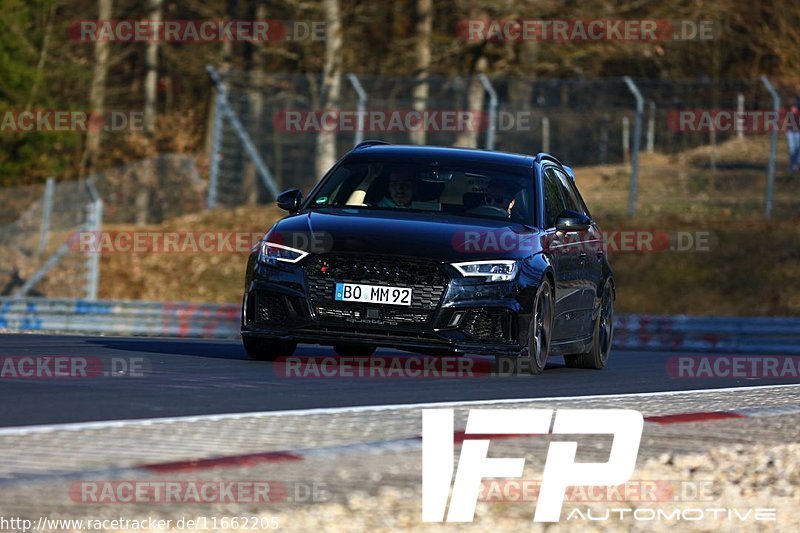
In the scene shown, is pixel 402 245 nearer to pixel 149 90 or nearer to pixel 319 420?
pixel 319 420

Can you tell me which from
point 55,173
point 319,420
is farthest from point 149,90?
point 319,420

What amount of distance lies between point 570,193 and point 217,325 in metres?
8.66

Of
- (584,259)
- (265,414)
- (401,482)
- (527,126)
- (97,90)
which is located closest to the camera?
(401,482)

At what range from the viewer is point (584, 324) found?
13.6m

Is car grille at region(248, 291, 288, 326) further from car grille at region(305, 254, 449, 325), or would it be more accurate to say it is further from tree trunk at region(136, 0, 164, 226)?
tree trunk at region(136, 0, 164, 226)

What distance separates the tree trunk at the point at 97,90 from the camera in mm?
42844

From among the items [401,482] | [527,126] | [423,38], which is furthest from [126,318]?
[401,482]

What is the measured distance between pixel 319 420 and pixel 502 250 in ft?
12.4

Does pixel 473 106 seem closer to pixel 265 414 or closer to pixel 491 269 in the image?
pixel 491 269

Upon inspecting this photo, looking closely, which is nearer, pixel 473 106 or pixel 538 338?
pixel 538 338

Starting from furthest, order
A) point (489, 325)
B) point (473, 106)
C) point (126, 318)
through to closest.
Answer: point (473, 106) < point (126, 318) < point (489, 325)

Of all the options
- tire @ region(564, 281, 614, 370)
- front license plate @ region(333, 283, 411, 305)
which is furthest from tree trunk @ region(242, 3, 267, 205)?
front license plate @ region(333, 283, 411, 305)

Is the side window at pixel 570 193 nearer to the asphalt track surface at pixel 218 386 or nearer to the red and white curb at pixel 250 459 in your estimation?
the asphalt track surface at pixel 218 386

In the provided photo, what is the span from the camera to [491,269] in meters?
11.4
